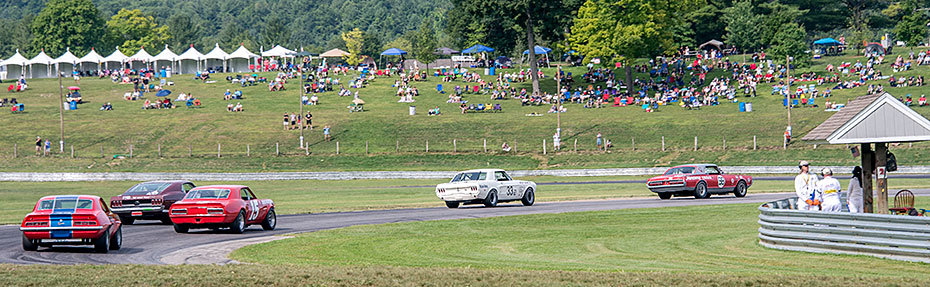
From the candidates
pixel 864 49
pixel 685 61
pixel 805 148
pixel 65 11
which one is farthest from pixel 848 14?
pixel 65 11

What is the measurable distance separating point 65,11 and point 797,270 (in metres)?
160

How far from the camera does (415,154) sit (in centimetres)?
6334

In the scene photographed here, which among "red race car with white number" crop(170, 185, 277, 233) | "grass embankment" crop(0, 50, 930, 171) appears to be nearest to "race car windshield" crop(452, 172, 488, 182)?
"red race car with white number" crop(170, 185, 277, 233)

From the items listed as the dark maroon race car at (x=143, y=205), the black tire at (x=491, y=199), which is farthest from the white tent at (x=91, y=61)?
the dark maroon race car at (x=143, y=205)

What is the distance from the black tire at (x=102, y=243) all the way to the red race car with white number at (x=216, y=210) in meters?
4.30

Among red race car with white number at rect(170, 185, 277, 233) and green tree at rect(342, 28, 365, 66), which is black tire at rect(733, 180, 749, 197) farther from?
green tree at rect(342, 28, 365, 66)

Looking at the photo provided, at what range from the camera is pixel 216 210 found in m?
22.8

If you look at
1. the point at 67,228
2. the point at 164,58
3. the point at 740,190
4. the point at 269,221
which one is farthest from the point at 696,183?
the point at 164,58

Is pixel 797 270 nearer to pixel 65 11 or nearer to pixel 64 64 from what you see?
pixel 64 64

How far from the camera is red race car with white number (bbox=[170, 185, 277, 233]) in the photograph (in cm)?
2284

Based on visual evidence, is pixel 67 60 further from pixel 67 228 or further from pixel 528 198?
pixel 67 228

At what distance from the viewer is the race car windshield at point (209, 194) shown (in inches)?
925

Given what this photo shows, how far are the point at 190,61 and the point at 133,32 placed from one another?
76.1 m

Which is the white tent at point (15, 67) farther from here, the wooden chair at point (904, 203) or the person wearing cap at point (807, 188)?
the wooden chair at point (904, 203)
